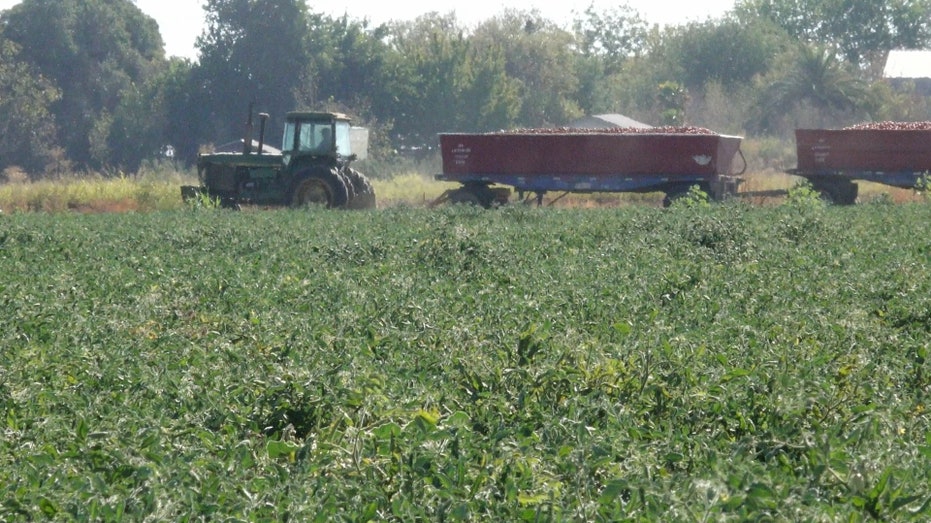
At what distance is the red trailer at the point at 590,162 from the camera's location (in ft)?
88.5

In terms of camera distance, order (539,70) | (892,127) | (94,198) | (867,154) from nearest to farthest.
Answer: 1. (867,154)
2. (892,127)
3. (94,198)
4. (539,70)

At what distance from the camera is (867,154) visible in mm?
27688

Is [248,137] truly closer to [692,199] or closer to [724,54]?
[692,199]

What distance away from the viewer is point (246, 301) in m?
9.50

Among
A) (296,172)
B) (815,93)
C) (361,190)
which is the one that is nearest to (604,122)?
(815,93)

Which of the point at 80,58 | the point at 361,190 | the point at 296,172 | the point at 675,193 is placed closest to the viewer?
the point at 296,172

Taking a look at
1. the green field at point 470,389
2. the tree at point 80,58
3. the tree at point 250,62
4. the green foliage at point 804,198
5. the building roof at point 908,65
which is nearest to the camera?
the green field at point 470,389

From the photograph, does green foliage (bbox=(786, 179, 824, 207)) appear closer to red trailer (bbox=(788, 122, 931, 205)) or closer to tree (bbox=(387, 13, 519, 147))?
red trailer (bbox=(788, 122, 931, 205))

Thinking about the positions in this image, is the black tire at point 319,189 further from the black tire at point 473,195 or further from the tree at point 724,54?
the tree at point 724,54

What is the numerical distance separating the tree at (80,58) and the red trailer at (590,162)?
3930cm

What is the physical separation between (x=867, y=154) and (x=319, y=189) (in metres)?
12.0

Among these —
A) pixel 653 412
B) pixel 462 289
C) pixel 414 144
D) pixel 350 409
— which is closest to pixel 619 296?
pixel 462 289

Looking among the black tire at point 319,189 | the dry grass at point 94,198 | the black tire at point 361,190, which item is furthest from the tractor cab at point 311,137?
the dry grass at point 94,198

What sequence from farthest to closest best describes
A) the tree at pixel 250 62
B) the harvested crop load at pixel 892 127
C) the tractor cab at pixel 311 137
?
1. the tree at pixel 250 62
2. the harvested crop load at pixel 892 127
3. the tractor cab at pixel 311 137
